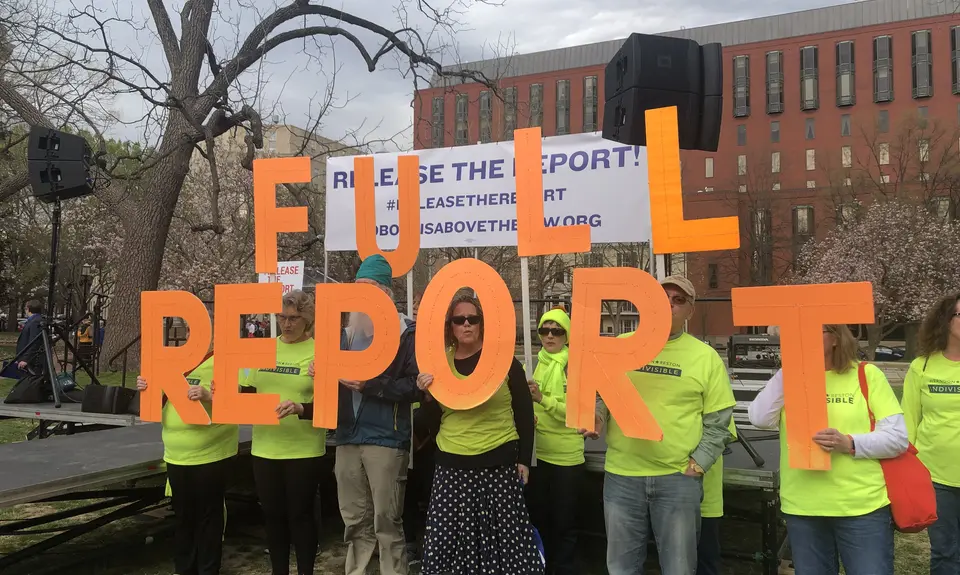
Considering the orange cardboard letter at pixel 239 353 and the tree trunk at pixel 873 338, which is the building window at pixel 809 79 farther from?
the orange cardboard letter at pixel 239 353

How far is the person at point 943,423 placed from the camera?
3.16 metres

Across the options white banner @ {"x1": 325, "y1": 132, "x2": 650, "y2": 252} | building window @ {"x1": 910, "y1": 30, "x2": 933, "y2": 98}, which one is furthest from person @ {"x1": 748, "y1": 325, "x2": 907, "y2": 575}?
building window @ {"x1": 910, "y1": 30, "x2": 933, "y2": 98}

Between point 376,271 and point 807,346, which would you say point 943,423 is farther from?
point 376,271

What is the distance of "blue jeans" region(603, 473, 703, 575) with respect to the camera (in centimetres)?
277

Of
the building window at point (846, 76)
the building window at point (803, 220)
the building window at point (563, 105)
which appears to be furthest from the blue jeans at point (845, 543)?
the building window at point (846, 76)

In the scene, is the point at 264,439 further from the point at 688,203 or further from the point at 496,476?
the point at 688,203

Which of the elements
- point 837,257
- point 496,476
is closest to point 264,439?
point 496,476

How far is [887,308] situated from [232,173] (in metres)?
26.9

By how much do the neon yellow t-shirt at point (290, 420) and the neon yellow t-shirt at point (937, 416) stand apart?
3.10 metres

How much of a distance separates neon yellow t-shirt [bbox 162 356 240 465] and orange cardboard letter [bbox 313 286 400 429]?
727mm

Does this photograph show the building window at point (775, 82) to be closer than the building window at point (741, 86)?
Yes

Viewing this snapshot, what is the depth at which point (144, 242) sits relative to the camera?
13.3 metres

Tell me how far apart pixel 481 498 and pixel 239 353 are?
5.06 ft

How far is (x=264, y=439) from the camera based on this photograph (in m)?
3.69
